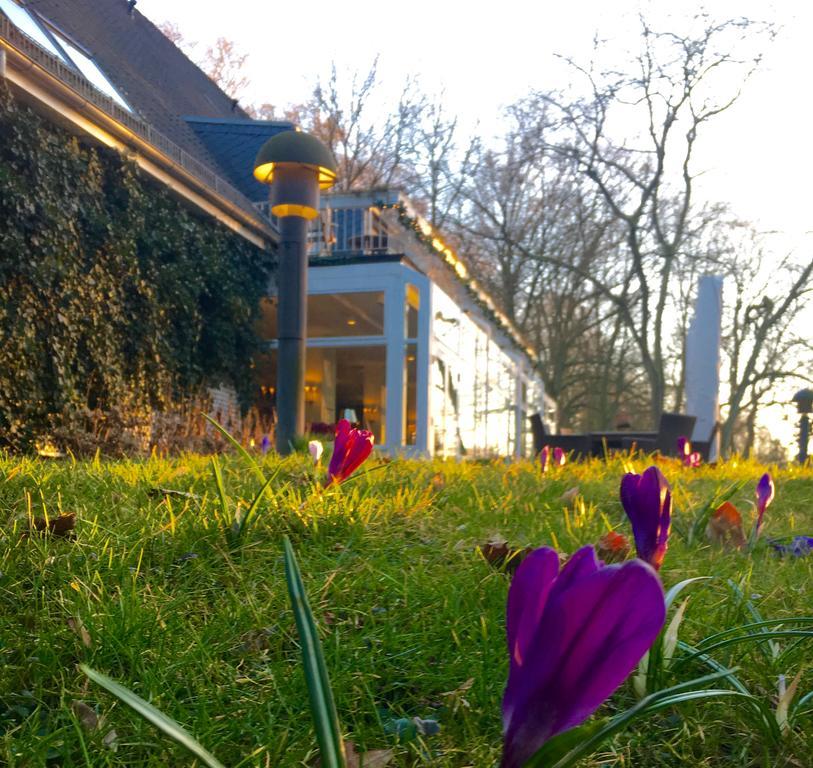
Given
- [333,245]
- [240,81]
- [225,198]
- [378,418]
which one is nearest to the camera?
[225,198]

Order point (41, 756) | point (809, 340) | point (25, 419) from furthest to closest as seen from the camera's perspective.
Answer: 1. point (809, 340)
2. point (25, 419)
3. point (41, 756)

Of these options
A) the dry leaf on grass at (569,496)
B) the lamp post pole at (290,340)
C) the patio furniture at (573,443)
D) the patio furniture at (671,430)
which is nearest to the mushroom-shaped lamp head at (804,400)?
the patio furniture at (573,443)

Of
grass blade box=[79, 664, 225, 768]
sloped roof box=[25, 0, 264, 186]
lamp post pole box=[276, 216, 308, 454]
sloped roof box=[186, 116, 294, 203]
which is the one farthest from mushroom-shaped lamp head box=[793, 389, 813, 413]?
grass blade box=[79, 664, 225, 768]

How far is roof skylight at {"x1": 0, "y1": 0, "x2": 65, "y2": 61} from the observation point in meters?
9.34

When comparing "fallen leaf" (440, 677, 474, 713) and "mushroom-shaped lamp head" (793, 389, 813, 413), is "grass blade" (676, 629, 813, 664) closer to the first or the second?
"fallen leaf" (440, 677, 474, 713)

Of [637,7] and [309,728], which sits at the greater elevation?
[637,7]

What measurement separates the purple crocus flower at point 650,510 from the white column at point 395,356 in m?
12.4

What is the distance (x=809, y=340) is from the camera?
22875mm

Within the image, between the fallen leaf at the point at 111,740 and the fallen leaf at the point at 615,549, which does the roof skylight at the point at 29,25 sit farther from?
the fallen leaf at the point at 111,740

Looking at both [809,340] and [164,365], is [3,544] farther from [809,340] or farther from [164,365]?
[809,340]

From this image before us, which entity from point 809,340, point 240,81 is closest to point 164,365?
point 240,81

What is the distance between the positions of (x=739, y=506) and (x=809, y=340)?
868 inches

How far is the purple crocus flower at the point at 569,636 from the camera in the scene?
63cm

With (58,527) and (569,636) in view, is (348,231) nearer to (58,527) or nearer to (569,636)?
(58,527)
